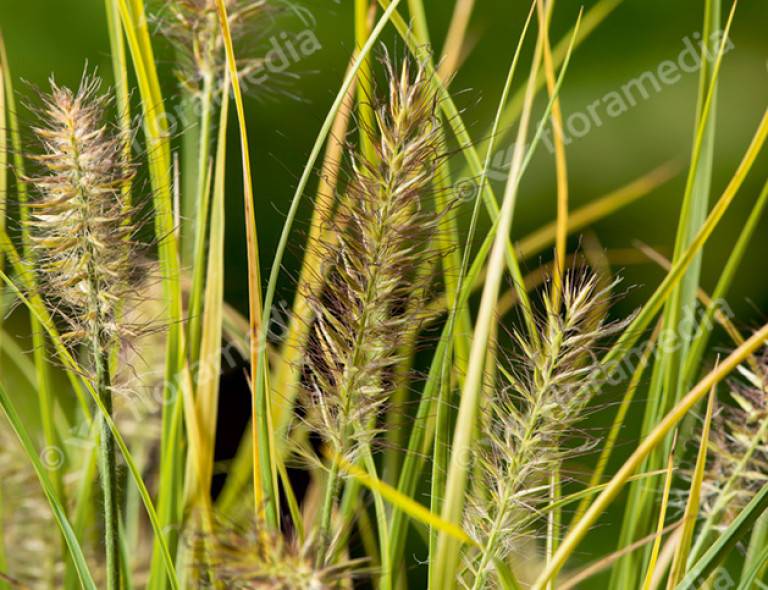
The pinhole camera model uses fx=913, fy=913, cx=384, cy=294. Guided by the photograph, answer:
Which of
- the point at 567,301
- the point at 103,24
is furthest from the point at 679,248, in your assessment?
the point at 103,24

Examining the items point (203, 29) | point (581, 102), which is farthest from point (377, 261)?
point (581, 102)

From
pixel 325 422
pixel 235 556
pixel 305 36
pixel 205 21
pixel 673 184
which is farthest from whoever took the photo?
pixel 673 184

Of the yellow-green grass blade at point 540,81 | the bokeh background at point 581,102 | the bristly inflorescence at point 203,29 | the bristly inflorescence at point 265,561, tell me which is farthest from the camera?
the bokeh background at point 581,102

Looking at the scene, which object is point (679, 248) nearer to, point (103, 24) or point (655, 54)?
point (655, 54)

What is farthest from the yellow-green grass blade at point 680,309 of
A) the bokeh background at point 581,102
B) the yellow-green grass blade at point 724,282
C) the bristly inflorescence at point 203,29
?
the bokeh background at point 581,102

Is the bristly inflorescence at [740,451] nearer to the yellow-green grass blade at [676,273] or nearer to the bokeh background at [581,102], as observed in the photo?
the yellow-green grass blade at [676,273]

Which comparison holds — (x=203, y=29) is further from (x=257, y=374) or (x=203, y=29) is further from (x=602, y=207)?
(x=602, y=207)
